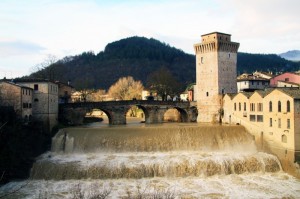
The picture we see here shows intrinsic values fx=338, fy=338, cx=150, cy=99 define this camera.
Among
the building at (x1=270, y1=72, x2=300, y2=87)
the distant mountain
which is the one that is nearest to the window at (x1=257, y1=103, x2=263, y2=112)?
the building at (x1=270, y1=72, x2=300, y2=87)

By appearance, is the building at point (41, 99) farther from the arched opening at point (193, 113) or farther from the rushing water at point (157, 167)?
the arched opening at point (193, 113)

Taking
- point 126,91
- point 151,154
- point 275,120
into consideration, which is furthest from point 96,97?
point 275,120

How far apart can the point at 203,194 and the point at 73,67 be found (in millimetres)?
127229

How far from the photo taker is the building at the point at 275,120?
3200 centimetres

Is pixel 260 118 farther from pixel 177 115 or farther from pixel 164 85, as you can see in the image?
pixel 164 85

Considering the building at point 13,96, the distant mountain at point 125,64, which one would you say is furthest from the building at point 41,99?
the distant mountain at point 125,64

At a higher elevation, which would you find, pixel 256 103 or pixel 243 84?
pixel 243 84

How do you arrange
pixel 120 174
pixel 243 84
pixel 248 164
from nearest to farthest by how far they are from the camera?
1. pixel 120 174
2. pixel 248 164
3. pixel 243 84

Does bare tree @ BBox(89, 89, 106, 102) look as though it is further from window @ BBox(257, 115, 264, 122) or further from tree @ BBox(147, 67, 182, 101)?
window @ BBox(257, 115, 264, 122)

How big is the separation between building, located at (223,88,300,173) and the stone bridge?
12689 millimetres

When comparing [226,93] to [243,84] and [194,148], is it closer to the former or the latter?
[243,84]

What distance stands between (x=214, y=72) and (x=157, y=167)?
27974 millimetres

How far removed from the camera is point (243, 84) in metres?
59.3

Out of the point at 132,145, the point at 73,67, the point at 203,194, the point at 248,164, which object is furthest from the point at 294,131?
the point at 73,67
